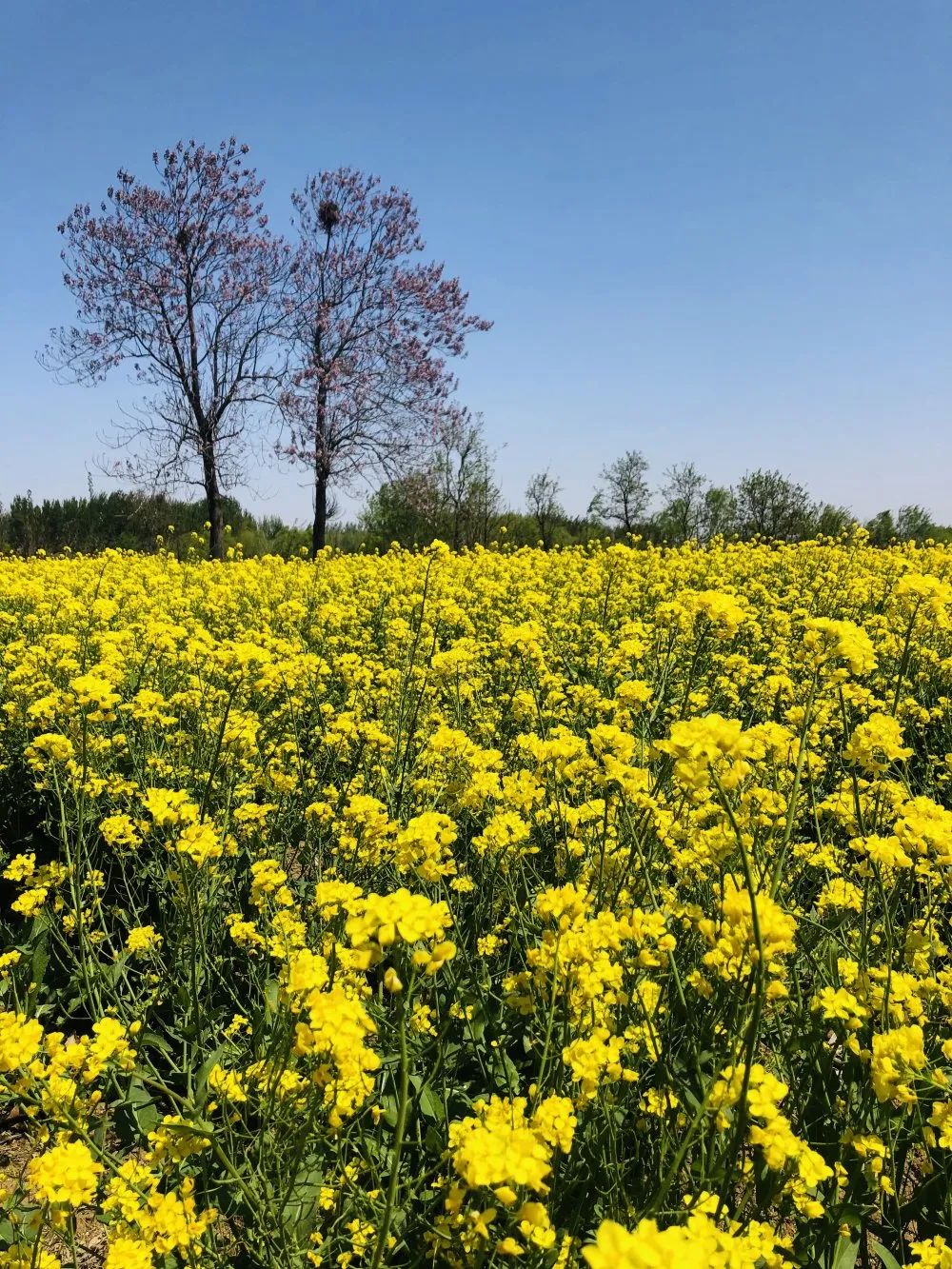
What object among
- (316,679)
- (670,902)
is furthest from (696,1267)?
(316,679)

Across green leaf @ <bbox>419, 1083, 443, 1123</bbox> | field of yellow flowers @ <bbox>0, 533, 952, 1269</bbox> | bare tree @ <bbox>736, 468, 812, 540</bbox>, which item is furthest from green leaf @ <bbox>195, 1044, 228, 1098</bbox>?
bare tree @ <bbox>736, 468, 812, 540</bbox>

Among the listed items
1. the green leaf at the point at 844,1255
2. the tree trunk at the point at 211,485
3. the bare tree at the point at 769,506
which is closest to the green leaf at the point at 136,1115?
the green leaf at the point at 844,1255

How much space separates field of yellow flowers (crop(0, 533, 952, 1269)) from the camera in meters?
1.36

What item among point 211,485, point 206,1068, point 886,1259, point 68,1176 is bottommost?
point 886,1259

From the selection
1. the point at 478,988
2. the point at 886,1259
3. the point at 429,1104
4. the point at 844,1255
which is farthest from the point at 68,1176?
the point at 886,1259

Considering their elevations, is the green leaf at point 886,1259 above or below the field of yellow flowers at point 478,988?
below

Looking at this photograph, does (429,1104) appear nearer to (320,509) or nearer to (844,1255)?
(844,1255)

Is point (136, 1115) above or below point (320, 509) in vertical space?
below

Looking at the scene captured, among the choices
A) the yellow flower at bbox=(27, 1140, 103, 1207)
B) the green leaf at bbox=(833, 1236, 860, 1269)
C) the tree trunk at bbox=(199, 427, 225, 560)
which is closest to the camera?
the yellow flower at bbox=(27, 1140, 103, 1207)

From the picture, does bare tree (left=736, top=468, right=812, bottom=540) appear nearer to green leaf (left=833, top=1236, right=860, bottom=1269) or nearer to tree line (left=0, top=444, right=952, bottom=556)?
tree line (left=0, top=444, right=952, bottom=556)

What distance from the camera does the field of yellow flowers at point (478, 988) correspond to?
1361 millimetres

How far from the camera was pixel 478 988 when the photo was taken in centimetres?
247

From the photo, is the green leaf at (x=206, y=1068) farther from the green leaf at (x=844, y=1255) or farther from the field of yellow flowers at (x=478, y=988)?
the green leaf at (x=844, y=1255)

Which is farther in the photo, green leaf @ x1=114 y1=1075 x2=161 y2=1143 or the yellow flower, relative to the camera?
green leaf @ x1=114 y1=1075 x2=161 y2=1143
